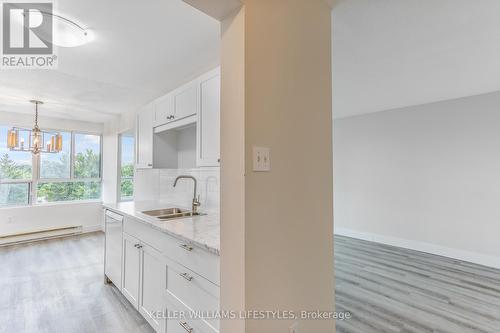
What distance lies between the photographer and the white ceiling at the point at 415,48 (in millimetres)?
1668

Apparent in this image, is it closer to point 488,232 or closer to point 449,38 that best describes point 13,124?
point 449,38

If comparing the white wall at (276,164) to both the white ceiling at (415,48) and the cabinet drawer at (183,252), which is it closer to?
the cabinet drawer at (183,252)

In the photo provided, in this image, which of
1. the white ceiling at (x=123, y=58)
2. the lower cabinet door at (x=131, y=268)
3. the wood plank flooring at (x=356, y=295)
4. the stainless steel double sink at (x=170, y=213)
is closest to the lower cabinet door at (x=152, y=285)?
the lower cabinet door at (x=131, y=268)

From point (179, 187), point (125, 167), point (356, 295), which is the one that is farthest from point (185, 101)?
point (125, 167)

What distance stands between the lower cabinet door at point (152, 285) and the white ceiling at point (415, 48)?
7.35ft

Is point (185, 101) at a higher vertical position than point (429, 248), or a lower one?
higher

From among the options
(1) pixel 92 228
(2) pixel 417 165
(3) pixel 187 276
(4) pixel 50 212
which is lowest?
(1) pixel 92 228

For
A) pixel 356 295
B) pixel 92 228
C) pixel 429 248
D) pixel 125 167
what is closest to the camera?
pixel 356 295

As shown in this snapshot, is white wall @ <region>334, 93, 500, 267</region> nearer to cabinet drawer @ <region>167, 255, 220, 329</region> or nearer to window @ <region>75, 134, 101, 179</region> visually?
cabinet drawer @ <region>167, 255, 220, 329</region>

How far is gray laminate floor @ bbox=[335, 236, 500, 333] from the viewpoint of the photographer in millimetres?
2057

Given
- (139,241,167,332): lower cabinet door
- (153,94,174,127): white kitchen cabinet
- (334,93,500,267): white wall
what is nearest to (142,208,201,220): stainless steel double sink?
(139,241,167,332): lower cabinet door

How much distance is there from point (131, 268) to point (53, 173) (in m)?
4.05

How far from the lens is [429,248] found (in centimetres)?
387

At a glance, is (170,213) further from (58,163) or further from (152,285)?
(58,163)
